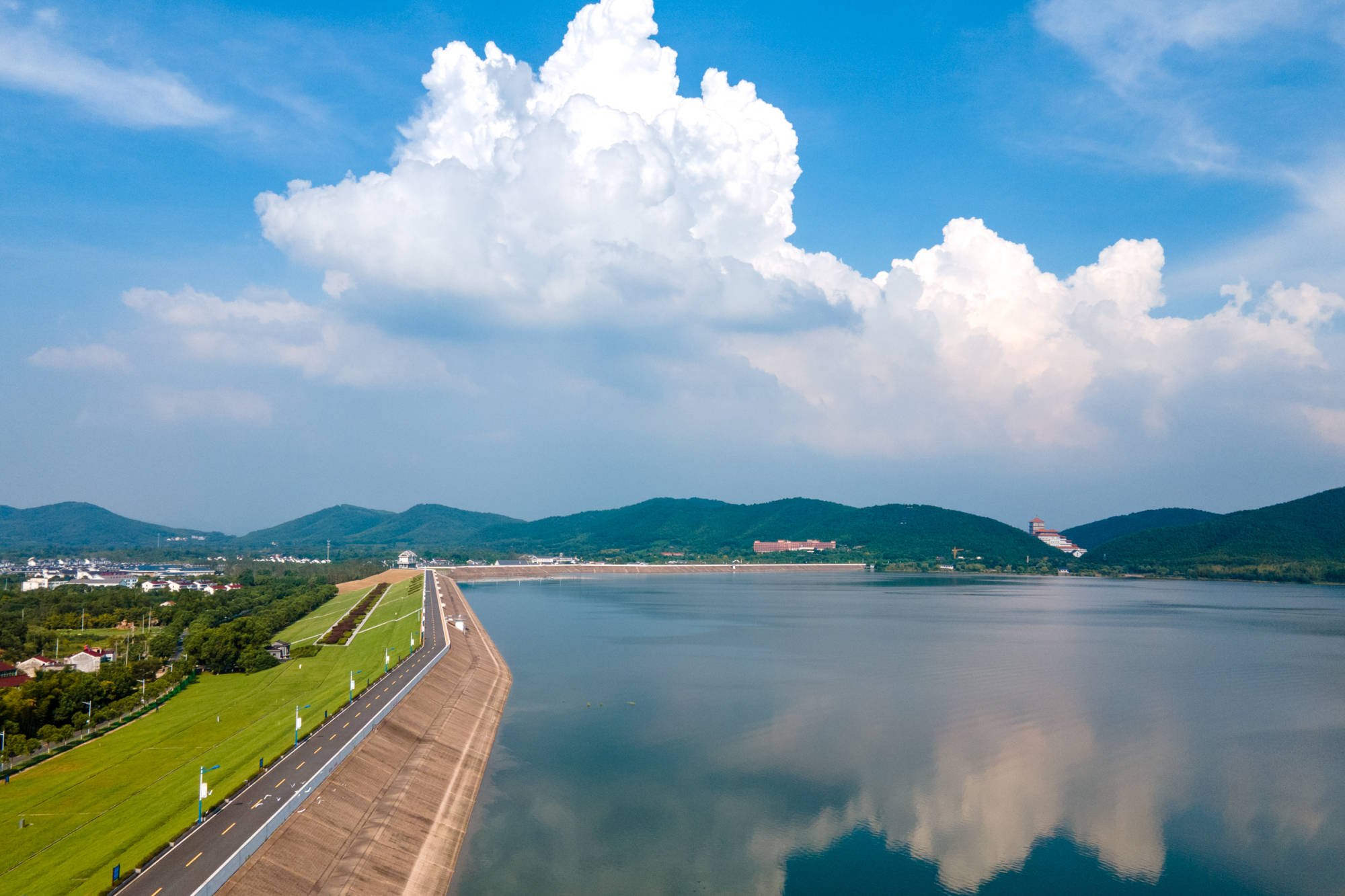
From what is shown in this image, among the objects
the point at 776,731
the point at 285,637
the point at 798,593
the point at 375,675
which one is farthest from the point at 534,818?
the point at 798,593

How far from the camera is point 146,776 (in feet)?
87.8

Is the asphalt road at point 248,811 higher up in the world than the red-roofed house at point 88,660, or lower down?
higher up

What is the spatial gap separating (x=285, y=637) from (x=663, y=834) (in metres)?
49.5

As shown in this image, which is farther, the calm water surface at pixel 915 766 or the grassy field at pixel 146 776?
the calm water surface at pixel 915 766

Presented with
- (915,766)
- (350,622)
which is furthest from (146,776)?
(350,622)

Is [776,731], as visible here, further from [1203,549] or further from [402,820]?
[1203,549]

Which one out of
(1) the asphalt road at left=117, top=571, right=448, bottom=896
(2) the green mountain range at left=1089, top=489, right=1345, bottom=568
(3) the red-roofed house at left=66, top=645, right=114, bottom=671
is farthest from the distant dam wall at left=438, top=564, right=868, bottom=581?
(1) the asphalt road at left=117, top=571, right=448, bottom=896

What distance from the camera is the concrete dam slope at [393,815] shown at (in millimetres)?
19641

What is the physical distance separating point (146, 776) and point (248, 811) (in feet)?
27.5

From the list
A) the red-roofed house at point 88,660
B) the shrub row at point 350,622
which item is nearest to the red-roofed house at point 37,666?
the red-roofed house at point 88,660

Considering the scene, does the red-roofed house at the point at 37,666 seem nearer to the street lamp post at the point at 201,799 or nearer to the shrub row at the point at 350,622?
the shrub row at the point at 350,622

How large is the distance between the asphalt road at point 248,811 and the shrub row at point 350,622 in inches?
907

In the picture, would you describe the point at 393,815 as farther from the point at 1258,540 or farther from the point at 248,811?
the point at 1258,540

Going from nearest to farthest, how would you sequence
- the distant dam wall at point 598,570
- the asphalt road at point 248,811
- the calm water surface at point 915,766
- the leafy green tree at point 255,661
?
the asphalt road at point 248,811, the calm water surface at point 915,766, the leafy green tree at point 255,661, the distant dam wall at point 598,570
